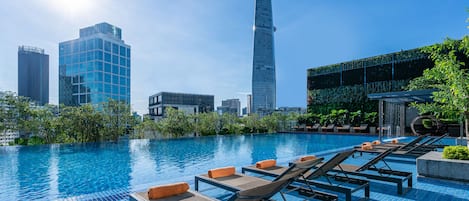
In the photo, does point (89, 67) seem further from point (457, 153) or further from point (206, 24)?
point (457, 153)

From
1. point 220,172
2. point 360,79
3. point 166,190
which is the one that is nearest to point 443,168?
point 220,172

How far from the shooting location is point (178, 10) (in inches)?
507

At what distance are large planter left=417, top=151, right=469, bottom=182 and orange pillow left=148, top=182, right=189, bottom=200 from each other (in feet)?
14.8

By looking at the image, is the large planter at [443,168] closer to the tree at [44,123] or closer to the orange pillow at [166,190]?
the orange pillow at [166,190]

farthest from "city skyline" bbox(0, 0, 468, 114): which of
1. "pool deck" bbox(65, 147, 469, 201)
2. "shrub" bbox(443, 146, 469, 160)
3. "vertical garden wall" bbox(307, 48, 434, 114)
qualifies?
"pool deck" bbox(65, 147, 469, 201)

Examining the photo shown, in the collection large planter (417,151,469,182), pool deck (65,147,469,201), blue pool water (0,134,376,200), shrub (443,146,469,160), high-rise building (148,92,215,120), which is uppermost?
high-rise building (148,92,215,120)

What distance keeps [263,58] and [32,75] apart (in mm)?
45352

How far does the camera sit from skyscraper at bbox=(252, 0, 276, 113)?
63.4 metres

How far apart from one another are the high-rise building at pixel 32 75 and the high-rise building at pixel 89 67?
13.8 ft

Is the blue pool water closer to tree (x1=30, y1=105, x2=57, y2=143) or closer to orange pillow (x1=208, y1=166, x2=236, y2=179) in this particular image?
orange pillow (x1=208, y1=166, x2=236, y2=179)

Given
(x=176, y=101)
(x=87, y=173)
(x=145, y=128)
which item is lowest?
(x=87, y=173)

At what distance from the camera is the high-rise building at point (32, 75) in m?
44.7

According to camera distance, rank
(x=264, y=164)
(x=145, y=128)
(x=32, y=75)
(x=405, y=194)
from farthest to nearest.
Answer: (x=32, y=75), (x=145, y=128), (x=264, y=164), (x=405, y=194)

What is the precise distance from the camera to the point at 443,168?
4852 millimetres
